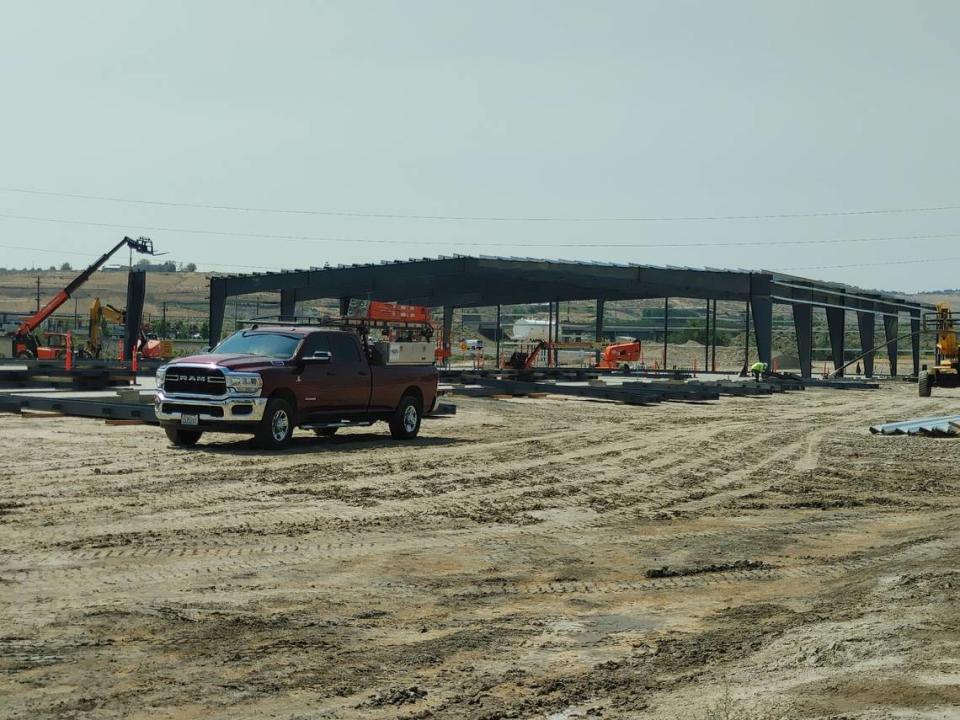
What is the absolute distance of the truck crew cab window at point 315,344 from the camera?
63.9 feet

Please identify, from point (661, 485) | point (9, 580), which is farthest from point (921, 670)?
point (661, 485)

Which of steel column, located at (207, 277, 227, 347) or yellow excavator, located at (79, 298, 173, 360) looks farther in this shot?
steel column, located at (207, 277, 227, 347)

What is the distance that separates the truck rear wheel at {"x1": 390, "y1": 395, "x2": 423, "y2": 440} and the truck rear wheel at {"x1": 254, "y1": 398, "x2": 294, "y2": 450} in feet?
8.58

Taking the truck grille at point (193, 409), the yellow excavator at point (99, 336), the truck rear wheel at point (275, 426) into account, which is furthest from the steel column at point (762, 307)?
the truck grille at point (193, 409)

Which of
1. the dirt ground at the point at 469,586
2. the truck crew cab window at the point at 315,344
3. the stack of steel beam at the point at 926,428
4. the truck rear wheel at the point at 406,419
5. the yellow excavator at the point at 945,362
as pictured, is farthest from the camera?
the yellow excavator at the point at 945,362

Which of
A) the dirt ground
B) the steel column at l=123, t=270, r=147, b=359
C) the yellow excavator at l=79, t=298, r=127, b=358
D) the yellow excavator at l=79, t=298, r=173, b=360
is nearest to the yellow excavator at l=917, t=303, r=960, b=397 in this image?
the dirt ground

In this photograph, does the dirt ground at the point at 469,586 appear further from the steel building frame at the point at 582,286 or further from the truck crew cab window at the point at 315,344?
the steel building frame at the point at 582,286

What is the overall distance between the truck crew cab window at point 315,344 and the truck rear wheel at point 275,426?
45.1 inches

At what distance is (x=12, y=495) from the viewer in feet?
41.1

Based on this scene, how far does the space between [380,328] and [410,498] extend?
3610 centimetres

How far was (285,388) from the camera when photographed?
61.3 feet

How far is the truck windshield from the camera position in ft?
63.5

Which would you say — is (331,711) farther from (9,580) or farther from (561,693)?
(9,580)

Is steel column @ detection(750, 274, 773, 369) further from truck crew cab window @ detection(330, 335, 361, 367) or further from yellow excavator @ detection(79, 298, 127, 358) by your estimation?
truck crew cab window @ detection(330, 335, 361, 367)
